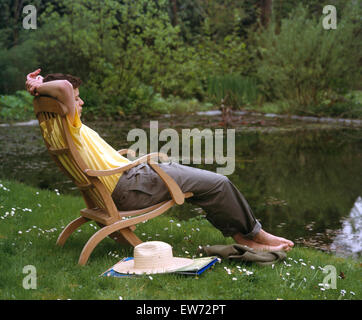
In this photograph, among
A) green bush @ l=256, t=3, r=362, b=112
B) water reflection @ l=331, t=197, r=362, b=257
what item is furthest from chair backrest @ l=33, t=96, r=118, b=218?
green bush @ l=256, t=3, r=362, b=112

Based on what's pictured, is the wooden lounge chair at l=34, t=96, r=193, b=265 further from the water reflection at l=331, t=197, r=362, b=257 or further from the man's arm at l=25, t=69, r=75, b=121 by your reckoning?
the water reflection at l=331, t=197, r=362, b=257

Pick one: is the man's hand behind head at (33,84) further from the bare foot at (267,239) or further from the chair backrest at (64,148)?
the bare foot at (267,239)

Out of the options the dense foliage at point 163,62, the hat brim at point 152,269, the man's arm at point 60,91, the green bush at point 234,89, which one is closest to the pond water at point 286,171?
the dense foliage at point 163,62

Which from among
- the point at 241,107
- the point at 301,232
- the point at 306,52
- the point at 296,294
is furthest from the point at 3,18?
the point at 296,294

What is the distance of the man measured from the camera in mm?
3451

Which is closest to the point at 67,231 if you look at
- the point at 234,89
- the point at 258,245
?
the point at 258,245

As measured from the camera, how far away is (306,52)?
512 inches

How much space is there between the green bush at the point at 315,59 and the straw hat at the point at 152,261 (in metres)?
10.6

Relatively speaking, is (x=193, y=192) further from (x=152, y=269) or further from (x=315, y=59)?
(x=315, y=59)

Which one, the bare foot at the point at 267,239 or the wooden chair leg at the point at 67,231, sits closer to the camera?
the bare foot at the point at 267,239

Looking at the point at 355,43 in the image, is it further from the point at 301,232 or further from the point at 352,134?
the point at 301,232

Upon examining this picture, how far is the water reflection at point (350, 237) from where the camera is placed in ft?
13.5

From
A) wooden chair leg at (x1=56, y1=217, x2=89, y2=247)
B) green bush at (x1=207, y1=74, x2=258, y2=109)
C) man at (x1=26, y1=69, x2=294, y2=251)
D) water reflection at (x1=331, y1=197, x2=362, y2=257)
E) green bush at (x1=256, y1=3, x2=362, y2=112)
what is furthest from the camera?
green bush at (x1=207, y1=74, x2=258, y2=109)

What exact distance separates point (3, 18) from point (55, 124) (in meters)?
16.1
